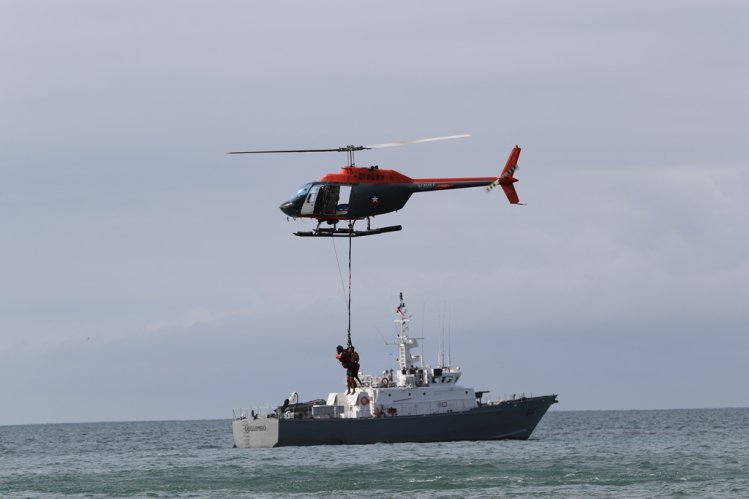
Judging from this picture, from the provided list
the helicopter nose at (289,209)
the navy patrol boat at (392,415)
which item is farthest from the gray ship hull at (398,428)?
the helicopter nose at (289,209)

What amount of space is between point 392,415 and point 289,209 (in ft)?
76.2

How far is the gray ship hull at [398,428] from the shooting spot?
71.2 meters

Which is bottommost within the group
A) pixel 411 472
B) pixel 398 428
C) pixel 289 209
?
pixel 411 472

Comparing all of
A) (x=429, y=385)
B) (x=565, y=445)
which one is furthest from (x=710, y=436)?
(x=429, y=385)

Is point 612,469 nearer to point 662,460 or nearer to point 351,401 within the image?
point 662,460

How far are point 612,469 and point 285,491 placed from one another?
15.9 m

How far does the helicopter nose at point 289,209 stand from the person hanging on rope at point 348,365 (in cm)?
1766

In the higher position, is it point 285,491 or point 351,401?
point 351,401

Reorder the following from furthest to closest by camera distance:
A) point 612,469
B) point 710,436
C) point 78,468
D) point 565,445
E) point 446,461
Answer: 1. point 710,436
2. point 565,445
3. point 78,468
4. point 446,461
5. point 612,469

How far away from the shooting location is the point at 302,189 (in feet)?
175

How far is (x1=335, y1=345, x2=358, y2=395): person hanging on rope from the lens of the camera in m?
70.1

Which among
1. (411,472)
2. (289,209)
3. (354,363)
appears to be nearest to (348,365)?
(354,363)

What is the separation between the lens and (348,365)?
234ft

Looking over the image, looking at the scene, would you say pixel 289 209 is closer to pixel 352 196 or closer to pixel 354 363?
pixel 352 196
